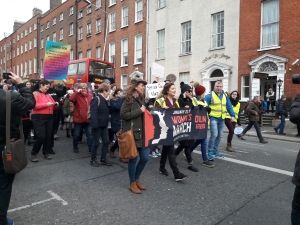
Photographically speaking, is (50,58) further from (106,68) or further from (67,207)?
(106,68)

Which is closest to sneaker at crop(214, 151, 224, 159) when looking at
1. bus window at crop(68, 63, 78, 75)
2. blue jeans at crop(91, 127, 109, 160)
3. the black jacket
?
blue jeans at crop(91, 127, 109, 160)

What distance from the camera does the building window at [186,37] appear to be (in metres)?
20.9

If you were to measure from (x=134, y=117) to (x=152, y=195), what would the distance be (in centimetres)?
122

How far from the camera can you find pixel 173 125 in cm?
499

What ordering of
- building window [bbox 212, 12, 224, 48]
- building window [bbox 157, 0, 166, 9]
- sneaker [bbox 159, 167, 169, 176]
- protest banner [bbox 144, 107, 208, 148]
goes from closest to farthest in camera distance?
protest banner [bbox 144, 107, 208, 148] < sneaker [bbox 159, 167, 169, 176] < building window [bbox 212, 12, 224, 48] < building window [bbox 157, 0, 166, 9]

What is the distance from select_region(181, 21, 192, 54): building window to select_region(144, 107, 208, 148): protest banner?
639 inches

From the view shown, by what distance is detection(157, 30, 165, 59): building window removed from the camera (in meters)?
23.1

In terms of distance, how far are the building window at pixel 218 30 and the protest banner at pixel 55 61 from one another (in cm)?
1373

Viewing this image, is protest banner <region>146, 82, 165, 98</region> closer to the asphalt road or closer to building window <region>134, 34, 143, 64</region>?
the asphalt road

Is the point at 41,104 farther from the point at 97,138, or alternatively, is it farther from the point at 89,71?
the point at 89,71

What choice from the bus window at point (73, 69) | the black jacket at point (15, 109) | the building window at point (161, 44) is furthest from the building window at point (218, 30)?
the black jacket at point (15, 109)

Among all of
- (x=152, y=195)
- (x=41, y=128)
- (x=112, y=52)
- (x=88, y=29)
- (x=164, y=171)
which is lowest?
(x=152, y=195)

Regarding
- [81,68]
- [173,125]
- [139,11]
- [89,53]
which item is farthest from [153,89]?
[89,53]

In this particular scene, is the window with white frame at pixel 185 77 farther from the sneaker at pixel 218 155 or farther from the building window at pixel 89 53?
the sneaker at pixel 218 155
